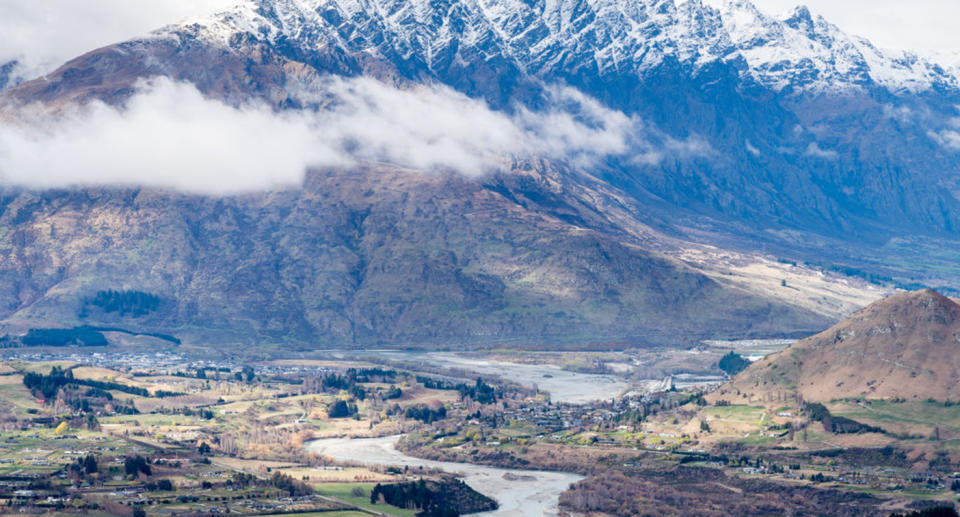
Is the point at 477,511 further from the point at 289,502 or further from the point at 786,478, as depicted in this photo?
the point at 786,478

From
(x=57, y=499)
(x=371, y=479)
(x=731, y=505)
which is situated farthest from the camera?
(x=371, y=479)

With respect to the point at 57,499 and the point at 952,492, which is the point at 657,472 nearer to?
the point at 952,492

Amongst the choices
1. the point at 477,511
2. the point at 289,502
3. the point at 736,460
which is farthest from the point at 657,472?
the point at 289,502

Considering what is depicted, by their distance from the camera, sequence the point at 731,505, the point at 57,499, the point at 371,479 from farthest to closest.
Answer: the point at 371,479 → the point at 731,505 → the point at 57,499

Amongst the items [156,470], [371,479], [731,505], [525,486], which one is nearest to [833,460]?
[731,505]

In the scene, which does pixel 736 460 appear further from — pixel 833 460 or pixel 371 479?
pixel 371 479

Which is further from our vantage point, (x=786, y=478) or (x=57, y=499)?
(x=786, y=478)

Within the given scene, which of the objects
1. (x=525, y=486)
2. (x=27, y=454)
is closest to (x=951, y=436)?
(x=525, y=486)

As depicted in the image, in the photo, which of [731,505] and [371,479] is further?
[371,479]
